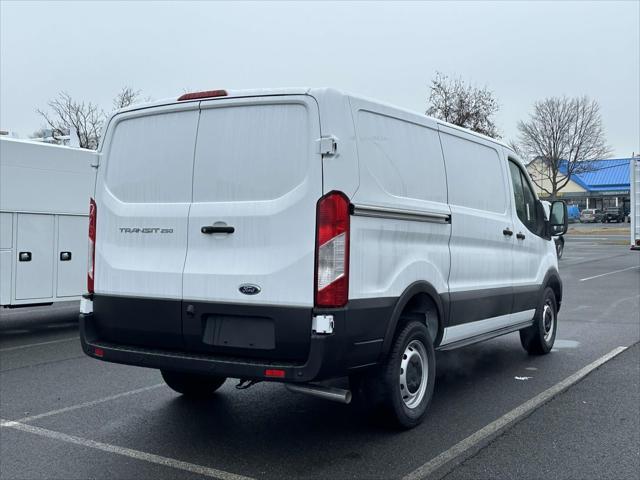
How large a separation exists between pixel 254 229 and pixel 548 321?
191 inches

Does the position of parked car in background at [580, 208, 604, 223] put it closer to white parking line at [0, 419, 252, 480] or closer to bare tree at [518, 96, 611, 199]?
bare tree at [518, 96, 611, 199]

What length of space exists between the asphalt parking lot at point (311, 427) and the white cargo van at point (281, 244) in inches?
18.0

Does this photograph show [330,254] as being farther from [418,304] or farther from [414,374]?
[414,374]

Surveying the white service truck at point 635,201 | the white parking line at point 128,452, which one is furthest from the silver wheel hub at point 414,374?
the white service truck at point 635,201

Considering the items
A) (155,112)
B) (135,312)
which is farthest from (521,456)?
A: (155,112)

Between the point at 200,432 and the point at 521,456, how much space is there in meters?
2.27

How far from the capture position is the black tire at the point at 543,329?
7687mm

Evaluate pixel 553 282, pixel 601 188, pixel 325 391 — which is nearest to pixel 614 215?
pixel 601 188

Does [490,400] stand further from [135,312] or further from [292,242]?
[135,312]

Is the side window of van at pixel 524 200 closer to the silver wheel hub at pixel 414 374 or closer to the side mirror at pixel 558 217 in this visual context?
the side mirror at pixel 558 217

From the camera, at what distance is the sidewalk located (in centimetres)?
423

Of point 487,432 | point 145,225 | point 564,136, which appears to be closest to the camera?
point 145,225

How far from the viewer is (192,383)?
19.7ft

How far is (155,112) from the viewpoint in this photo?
5.02 m
